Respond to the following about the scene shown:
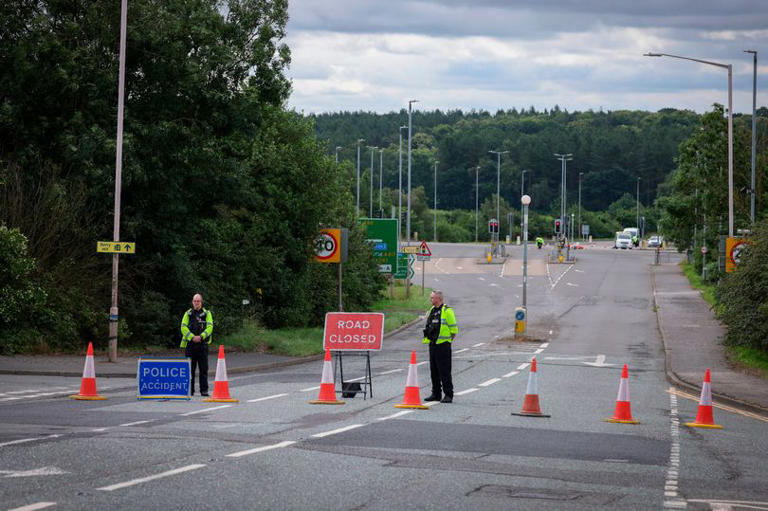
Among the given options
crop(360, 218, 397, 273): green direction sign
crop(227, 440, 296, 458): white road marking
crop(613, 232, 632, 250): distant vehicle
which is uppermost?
crop(613, 232, 632, 250): distant vehicle

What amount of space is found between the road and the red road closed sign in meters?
1.05

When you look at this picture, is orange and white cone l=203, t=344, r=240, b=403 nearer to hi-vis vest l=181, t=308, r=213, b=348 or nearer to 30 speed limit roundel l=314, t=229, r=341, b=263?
hi-vis vest l=181, t=308, r=213, b=348

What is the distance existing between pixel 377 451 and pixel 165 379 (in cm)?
720

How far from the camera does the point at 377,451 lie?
13500mm

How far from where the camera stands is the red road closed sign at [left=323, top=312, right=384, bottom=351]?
69.8 ft

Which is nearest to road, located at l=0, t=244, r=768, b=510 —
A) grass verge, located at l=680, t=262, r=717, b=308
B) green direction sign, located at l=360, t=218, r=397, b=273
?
green direction sign, located at l=360, t=218, r=397, b=273

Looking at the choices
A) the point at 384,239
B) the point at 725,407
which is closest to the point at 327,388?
the point at 725,407

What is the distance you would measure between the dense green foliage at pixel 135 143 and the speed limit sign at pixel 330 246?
5050 mm

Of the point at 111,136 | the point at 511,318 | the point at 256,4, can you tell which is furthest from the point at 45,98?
the point at 511,318

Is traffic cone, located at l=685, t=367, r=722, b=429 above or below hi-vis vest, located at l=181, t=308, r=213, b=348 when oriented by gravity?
below

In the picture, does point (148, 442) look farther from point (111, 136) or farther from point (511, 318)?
point (511, 318)

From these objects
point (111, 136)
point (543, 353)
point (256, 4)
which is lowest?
point (543, 353)

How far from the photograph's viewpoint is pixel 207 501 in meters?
9.98

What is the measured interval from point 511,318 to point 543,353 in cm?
1611
